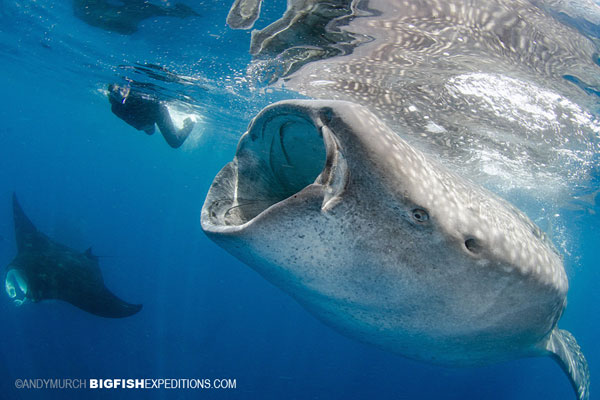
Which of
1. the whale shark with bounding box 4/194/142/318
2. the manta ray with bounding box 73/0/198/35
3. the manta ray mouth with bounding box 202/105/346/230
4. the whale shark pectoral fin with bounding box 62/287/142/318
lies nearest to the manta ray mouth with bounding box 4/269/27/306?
the whale shark with bounding box 4/194/142/318

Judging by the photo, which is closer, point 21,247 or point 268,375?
point 21,247

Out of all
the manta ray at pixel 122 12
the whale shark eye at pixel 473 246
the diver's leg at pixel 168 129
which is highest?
the whale shark eye at pixel 473 246

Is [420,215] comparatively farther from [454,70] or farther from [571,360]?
[571,360]

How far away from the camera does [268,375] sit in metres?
15.7

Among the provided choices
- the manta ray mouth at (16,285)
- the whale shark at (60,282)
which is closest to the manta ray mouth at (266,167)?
the whale shark at (60,282)

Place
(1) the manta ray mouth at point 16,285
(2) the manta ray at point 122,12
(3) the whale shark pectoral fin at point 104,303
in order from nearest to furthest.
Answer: (2) the manta ray at point 122,12 → (1) the manta ray mouth at point 16,285 → (3) the whale shark pectoral fin at point 104,303

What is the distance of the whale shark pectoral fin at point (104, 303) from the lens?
10164 millimetres

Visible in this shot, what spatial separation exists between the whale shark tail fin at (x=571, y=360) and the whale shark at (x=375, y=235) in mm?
2106

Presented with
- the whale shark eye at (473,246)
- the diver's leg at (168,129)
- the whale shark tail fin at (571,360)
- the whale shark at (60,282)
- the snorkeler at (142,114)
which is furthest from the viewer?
the diver's leg at (168,129)

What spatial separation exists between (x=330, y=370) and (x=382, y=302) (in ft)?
52.6

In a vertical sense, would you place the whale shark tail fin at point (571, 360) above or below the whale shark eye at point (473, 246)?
below

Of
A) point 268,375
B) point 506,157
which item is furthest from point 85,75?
point 506,157

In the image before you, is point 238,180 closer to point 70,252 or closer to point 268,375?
point 70,252

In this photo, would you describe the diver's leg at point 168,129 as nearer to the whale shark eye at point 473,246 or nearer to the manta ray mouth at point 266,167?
the manta ray mouth at point 266,167
